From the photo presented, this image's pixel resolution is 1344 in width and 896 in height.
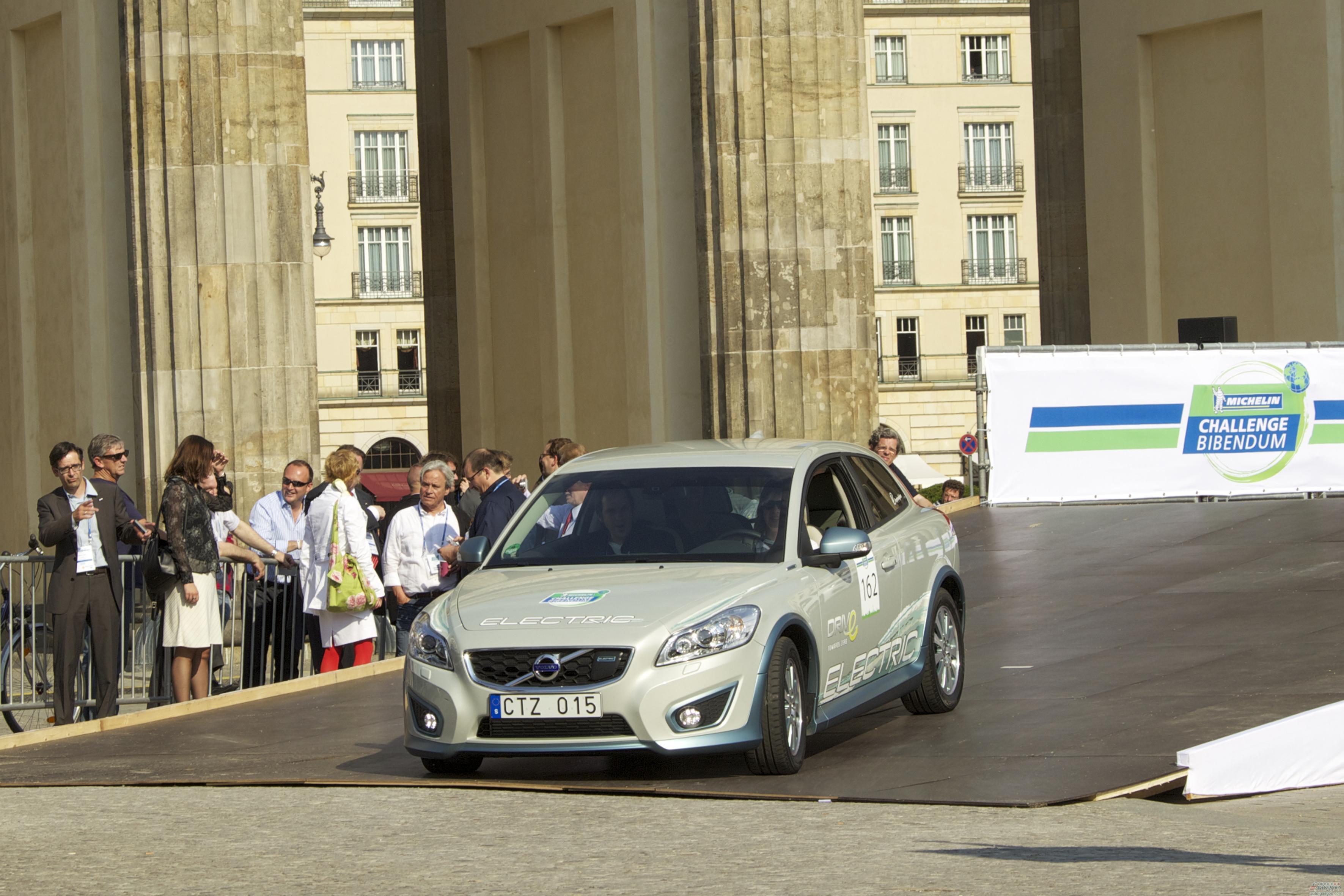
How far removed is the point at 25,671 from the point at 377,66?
190ft

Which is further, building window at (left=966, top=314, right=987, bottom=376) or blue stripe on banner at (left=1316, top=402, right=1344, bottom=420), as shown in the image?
building window at (left=966, top=314, right=987, bottom=376)

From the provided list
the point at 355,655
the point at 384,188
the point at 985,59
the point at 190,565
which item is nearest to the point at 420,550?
the point at 355,655

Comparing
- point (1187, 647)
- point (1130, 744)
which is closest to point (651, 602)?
point (1130, 744)

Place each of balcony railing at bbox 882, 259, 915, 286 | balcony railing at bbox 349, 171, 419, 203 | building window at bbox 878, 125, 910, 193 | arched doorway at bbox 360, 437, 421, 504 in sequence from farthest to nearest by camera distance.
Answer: building window at bbox 878, 125, 910, 193, balcony railing at bbox 882, 259, 915, 286, balcony railing at bbox 349, 171, 419, 203, arched doorway at bbox 360, 437, 421, 504

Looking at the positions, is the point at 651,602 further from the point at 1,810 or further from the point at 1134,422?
the point at 1134,422

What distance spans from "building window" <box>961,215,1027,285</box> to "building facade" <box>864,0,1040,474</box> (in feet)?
0.13

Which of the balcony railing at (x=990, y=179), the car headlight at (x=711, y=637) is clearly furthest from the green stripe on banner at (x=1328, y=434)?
the balcony railing at (x=990, y=179)

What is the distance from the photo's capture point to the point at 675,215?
882 inches

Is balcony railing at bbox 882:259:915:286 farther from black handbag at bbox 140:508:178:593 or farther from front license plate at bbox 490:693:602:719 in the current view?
front license plate at bbox 490:693:602:719

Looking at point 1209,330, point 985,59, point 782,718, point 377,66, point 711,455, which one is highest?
point 377,66

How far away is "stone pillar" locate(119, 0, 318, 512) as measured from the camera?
21.1 m

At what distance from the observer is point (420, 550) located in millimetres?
13281

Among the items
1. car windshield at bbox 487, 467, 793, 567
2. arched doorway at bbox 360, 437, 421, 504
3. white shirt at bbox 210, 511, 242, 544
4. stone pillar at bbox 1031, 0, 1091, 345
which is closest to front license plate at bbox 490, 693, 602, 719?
car windshield at bbox 487, 467, 793, 567

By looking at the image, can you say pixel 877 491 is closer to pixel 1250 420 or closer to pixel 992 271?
pixel 1250 420
